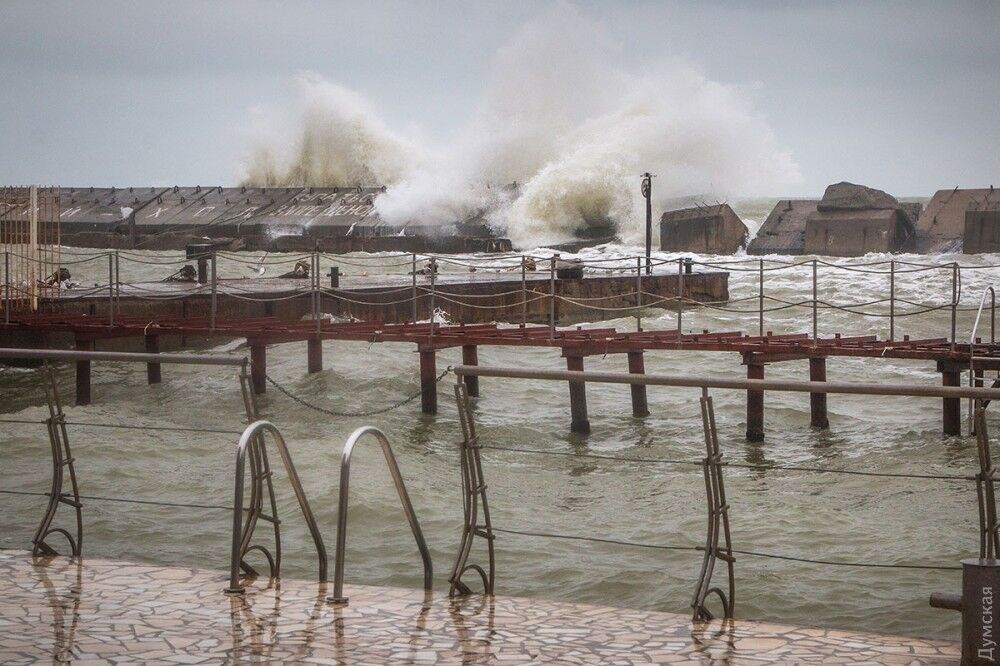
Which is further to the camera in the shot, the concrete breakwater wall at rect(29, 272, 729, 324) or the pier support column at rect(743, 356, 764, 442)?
the concrete breakwater wall at rect(29, 272, 729, 324)

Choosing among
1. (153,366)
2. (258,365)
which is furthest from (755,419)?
(153,366)

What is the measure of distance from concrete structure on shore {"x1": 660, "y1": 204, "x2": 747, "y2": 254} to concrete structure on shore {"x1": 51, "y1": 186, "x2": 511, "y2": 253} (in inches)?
268

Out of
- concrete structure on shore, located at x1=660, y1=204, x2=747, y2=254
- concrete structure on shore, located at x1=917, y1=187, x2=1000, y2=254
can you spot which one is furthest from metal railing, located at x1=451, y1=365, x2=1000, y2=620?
concrete structure on shore, located at x1=660, y1=204, x2=747, y2=254

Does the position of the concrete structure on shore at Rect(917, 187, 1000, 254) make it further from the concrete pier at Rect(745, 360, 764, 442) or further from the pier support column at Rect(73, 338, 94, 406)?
the pier support column at Rect(73, 338, 94, 406)

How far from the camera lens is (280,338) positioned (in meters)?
20.5

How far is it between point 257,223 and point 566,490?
4842cm

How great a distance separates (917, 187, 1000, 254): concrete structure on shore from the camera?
4309cm

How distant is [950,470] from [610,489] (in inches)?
204

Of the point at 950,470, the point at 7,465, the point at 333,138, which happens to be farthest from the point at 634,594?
the point at 333,138

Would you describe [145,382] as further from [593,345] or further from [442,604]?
[442,604]

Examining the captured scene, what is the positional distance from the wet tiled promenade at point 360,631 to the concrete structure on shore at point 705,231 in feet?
140

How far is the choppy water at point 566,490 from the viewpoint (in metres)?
10.3

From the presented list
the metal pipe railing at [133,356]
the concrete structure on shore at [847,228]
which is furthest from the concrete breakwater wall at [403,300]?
the metal pipe railing at [133,356]

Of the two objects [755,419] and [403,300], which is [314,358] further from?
[755,419]
